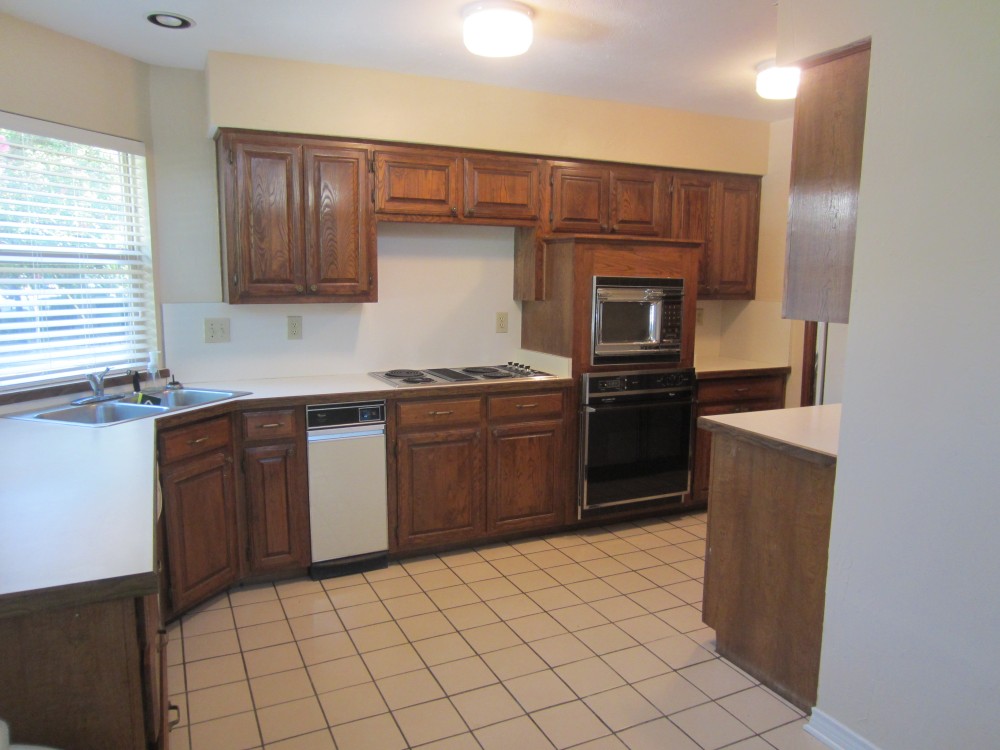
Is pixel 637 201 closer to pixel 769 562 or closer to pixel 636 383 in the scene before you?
pixel 636 383

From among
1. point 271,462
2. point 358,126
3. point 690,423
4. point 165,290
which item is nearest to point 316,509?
point 271,462

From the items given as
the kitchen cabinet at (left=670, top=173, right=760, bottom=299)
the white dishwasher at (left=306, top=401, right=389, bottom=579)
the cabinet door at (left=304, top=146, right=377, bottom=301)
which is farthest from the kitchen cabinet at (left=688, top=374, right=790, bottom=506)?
the cabinet door at (left=304, top=146, right=377, bottom=301)

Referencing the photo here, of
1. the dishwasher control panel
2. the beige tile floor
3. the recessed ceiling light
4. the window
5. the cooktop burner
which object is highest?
the recessed ceiling light

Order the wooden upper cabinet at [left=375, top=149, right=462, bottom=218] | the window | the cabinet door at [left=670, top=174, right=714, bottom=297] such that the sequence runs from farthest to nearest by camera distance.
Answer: the cabinet door at [left=670, top=174, right=714, bottom=297]
the wooden upper cabinet at [left=375, top=149, right=462, bottom=218]
the window

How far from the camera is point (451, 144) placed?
3371 mm

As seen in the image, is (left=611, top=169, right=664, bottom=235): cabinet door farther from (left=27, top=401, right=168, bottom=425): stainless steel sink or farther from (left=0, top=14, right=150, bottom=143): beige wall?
(left=27, top=401, right=168, bottom=425): stainless steel sink

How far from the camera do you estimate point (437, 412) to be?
3236mm

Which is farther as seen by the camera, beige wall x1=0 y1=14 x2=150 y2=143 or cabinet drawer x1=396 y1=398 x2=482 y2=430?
cabinet drawer x1=396 y1=398 x2=482 y2=430

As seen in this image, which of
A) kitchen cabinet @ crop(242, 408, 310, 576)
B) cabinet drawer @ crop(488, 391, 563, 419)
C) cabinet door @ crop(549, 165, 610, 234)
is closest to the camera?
kitchen cabinet @ crop(242, 408, 310, 576)

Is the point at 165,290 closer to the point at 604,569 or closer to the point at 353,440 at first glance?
the point at 353,440

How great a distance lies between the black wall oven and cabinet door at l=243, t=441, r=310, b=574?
1.48 metres

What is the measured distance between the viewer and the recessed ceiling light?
8.39 feet

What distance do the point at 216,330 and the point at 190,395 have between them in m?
0.39

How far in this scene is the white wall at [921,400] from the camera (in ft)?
5.15
